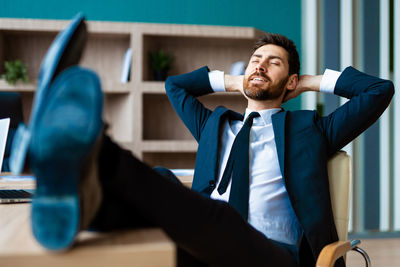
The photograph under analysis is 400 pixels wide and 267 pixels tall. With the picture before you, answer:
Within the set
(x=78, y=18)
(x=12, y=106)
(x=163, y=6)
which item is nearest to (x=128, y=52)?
(x=163, y=6)

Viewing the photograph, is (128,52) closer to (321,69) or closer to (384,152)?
(321,69)

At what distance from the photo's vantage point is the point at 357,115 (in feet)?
4.75

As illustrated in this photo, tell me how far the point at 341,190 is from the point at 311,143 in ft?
0.60

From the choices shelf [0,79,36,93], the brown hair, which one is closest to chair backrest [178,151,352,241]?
the brown hair

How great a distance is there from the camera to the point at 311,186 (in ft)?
4.33

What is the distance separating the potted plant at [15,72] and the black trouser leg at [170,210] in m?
2.76

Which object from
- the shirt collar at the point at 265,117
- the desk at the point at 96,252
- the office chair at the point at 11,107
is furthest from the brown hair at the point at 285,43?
the office chair at the point at 11,107

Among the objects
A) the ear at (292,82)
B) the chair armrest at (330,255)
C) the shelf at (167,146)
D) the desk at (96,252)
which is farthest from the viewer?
the shelf at (167,146)

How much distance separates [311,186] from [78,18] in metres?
0.93

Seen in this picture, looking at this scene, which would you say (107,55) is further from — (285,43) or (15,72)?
(285,43)

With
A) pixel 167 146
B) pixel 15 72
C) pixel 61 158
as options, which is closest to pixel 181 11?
pixel 167 146

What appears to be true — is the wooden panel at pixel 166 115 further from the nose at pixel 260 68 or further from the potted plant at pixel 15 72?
the nose at pixel 260 68

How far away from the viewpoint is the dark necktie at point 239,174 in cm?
136

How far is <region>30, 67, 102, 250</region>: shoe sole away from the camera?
50cm
